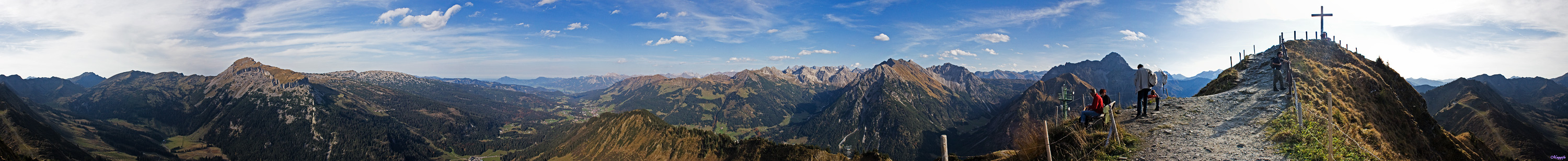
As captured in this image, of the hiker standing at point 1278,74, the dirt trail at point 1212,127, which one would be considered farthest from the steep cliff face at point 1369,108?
the dirt trail at point 1212,127

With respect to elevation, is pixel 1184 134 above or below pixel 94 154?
above

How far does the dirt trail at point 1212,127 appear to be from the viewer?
15.2 metres

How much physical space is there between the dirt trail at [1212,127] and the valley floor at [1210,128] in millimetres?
17

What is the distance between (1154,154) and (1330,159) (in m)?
3.89

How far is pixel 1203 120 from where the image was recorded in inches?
763

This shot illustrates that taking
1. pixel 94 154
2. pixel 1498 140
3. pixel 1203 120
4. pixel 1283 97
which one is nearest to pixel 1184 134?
pixel 1203 120

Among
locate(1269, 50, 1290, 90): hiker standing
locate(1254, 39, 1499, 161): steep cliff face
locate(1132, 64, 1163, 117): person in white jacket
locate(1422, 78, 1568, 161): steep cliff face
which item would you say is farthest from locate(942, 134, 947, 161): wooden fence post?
locate(1422, 78, 1568, 161): steep cliff face

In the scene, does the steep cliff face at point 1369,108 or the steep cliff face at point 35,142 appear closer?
the steep cliff face at point 1369,108

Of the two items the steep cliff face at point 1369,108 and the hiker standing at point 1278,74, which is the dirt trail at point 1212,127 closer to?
the hiker standing at point 1278,74

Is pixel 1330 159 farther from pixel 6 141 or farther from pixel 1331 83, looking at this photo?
pixel 6 141

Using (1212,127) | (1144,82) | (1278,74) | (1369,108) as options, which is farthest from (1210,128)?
(1369,108)

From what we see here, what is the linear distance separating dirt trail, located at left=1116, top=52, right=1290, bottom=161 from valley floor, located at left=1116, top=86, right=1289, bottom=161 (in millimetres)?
17

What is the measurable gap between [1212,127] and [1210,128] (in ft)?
0.53

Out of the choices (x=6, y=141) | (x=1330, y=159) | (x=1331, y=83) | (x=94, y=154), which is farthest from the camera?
(x=94, y=154)
